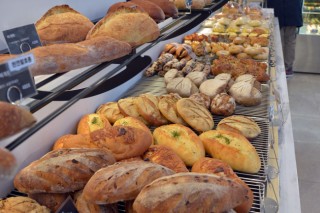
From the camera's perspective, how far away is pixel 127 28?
1148mm

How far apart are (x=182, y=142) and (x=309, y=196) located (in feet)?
5.29

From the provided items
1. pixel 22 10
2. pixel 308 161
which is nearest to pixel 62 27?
pixel 22 10

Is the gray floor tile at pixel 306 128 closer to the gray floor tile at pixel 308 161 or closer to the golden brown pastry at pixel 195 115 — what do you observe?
the gray floor tile at pixel 308 161

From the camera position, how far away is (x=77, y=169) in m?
0.92

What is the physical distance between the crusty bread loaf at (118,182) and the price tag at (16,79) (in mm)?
323

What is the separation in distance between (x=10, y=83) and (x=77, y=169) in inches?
16.2

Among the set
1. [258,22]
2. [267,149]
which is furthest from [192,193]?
[258,22]

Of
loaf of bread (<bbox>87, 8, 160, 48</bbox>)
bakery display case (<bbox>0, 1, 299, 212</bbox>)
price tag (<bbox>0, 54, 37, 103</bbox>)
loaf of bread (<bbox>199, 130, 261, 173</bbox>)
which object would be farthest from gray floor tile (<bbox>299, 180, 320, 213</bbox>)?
price tag (<bbox>0, 54, 37, 103</bbox>)

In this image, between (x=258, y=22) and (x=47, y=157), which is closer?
(x=47, y=157)

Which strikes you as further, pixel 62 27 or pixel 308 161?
pixel 308 161

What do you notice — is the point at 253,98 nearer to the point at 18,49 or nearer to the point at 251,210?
the point at 251,210

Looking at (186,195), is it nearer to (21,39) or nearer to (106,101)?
(21,39)

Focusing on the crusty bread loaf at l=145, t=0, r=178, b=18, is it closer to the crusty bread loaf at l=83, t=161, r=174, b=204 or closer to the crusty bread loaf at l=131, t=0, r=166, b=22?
the crusty bread loaf at l=131, t=0, r=166, b=22

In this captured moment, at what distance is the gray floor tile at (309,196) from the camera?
7.64 feet
